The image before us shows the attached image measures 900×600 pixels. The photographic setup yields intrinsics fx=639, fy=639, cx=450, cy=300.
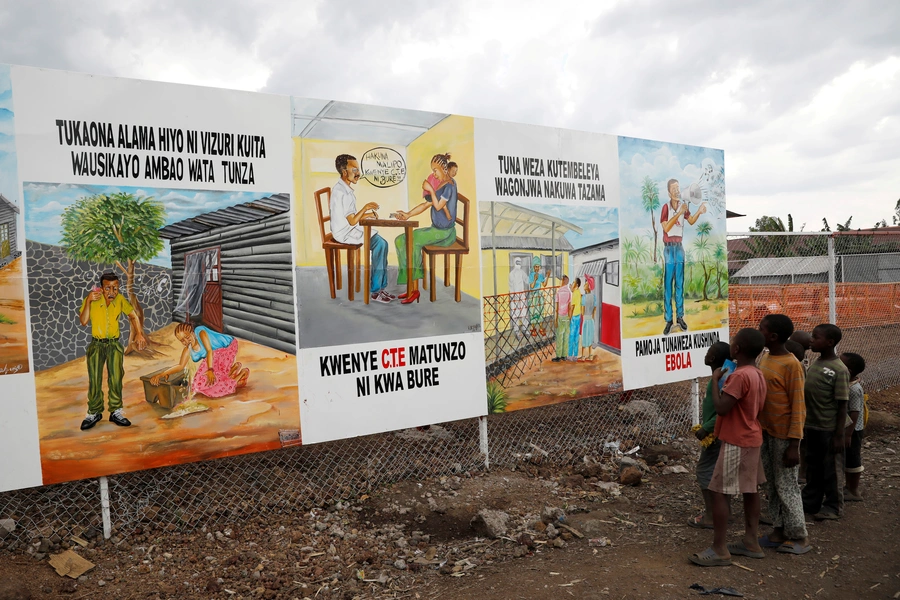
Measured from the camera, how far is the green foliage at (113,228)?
418 centimetres

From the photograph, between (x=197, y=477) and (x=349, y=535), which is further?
(x=197, y=477)

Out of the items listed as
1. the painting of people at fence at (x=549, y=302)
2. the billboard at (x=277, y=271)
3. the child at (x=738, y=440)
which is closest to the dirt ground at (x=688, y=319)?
the billboard at (x=277, y=271)

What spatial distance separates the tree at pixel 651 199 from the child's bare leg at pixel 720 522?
3.82 m

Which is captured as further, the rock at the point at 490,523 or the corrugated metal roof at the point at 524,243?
the corrugated metal roof at the point at 524,243

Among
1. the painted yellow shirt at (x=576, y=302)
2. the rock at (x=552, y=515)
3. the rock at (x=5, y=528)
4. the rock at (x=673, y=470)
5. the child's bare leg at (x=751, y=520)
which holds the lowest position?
the rock at (x=673, y=470)

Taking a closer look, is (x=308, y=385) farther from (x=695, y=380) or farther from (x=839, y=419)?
(x=695, y=380)

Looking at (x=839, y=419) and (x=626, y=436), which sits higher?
(x=839, y=419)

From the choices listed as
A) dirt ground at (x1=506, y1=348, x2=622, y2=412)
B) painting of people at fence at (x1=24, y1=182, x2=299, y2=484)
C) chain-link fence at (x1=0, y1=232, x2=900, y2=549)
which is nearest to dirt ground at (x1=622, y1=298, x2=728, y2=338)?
dirt ground at (x1=506, y1=348, x2=622, y2=412)

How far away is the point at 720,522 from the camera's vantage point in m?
4.26

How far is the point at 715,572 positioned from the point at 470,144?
4.01 meters

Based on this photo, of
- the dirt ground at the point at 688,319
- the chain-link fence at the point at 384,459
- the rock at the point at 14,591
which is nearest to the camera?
the rock at the point at 14,591

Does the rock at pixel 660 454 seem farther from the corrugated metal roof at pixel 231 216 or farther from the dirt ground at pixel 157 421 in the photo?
the corrugated metal roof at pixel 231 216

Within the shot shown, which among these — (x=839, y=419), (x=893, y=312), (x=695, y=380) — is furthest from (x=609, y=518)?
(x=893, y=312)

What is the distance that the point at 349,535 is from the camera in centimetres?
486
